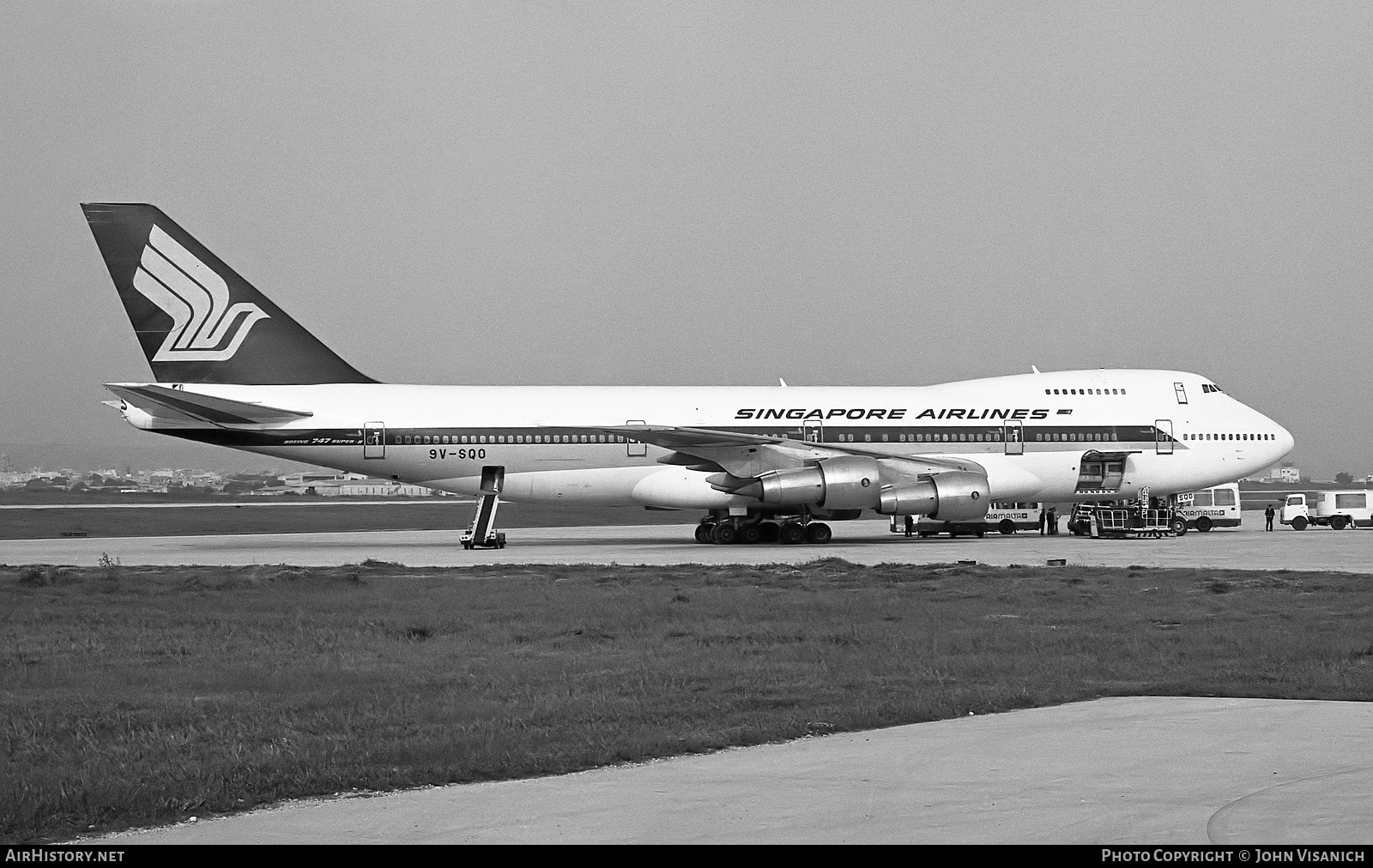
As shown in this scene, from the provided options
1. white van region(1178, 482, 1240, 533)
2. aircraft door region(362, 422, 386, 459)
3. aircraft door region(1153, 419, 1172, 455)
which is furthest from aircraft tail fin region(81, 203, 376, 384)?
white van region(1178, 482, 1240, 533)

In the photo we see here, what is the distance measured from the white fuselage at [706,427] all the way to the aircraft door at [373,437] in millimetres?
29

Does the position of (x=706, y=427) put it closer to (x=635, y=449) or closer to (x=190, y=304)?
(x=635, y=449)

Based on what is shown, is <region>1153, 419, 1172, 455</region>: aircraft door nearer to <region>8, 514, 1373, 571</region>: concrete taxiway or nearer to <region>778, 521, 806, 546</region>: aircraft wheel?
<region>8, 514, 1373, 571</region>: concrete taxiway

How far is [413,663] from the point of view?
40.0 ft

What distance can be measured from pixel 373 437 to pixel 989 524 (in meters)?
20.1

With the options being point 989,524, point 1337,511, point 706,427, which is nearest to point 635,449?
point 706,427

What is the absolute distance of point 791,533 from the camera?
3431cm

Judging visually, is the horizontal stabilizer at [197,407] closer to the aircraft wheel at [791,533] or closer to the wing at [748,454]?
the wing at [748,454]

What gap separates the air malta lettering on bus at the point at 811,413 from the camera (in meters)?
34.8

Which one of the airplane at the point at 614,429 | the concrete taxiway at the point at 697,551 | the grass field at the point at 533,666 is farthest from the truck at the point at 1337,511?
the grass field at the point at 533,666

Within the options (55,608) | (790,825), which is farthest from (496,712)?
(55,608)

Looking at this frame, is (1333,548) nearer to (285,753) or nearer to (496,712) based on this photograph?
(496,712)

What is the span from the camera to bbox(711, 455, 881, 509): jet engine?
3244 cm
